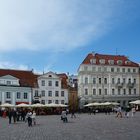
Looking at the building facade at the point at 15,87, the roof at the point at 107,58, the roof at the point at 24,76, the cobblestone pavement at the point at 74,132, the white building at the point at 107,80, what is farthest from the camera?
the roof at the point at 107,58

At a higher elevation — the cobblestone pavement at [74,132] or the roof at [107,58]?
the roof at [107,58]

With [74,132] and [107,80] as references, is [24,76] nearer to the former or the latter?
[107,80]

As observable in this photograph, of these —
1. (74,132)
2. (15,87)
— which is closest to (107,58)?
(15,87)

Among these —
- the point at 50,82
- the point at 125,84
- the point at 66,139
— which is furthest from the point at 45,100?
the point at 66,139

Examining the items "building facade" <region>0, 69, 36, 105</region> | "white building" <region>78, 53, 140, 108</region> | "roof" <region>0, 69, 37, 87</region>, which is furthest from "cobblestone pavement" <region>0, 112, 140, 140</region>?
"white building" <region>78, 53, 140, 108</region>

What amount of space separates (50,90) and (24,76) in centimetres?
651

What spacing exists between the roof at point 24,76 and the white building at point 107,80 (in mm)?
12994

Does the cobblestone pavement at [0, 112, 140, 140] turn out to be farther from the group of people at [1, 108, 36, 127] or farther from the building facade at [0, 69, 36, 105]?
the building facade at [0, 69, 36, 105]

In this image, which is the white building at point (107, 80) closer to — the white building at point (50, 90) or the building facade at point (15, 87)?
the white building at point (50, 90)

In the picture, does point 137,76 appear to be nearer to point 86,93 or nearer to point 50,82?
point 86,93

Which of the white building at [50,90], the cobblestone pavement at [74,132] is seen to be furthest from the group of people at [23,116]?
the white building at [50,90]

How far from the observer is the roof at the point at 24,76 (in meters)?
74.7

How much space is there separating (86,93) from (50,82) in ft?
35.7

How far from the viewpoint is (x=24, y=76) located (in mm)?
77000
